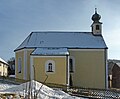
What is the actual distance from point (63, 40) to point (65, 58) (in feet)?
17.4

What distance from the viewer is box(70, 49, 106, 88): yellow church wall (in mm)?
35406

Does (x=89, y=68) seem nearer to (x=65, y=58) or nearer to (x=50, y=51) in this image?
(x=65, y=58)

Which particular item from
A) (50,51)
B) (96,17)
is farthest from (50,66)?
(96,17)

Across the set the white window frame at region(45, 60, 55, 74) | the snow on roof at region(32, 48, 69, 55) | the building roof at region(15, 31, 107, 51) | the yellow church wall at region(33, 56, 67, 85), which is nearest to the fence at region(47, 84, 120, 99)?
the yellow church wall at region(33, 56, 67, 85)

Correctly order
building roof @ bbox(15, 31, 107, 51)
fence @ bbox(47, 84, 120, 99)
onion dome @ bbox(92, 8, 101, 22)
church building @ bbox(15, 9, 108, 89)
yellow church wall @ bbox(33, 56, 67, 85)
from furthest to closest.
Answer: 1. onion dome @ bbox(92, 8, 101, 22)
2. building roof @ bbox(15, 31, 107, 51)
3. church building @ bbox(15, 9, 108, 89)
4. yellow church wall @ bbox(33, 56, 67, 85)
5. fence @ bbox(47, 84, 120, 99)

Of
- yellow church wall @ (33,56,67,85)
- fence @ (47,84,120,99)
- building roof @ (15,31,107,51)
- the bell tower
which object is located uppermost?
Answer: the bell tower

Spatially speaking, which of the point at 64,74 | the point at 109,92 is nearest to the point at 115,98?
the point at 109,92

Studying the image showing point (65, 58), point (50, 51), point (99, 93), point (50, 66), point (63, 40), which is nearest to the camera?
point (99, 93)

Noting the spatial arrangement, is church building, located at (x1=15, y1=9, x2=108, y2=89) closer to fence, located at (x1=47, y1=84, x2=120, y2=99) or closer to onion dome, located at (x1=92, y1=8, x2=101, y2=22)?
onion dome, located at (x1=92, y1=8, x2=101, y2=22)

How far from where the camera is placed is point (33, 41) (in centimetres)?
3659

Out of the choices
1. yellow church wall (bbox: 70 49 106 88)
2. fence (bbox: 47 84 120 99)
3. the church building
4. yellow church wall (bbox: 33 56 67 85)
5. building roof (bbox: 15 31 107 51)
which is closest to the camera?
fence (bbox: 47 84 120 99)

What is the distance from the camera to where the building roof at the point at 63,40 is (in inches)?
1414

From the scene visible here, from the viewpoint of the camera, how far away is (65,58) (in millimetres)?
32375

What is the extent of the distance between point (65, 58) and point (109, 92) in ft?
35.1
